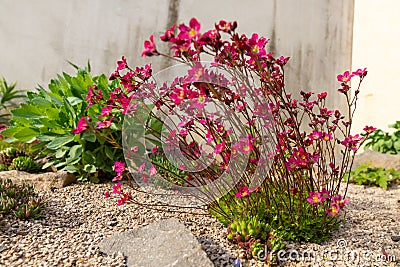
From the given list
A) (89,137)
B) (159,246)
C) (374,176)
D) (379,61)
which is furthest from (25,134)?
(379,61)

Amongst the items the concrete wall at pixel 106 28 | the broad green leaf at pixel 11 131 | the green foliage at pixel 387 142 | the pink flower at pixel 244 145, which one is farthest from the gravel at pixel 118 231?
the green foliage at pixel 387 142

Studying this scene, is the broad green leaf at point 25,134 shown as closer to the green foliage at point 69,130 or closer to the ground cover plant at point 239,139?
the green foliage at point 69,130

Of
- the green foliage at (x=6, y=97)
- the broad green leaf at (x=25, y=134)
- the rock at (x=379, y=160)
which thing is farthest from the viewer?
the rock at (x=379, y=160)

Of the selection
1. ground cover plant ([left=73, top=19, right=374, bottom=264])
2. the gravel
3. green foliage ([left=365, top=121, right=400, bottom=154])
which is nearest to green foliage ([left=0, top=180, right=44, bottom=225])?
the gravel

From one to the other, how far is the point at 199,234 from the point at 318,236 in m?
0.59

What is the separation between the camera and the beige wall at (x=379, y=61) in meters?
5.38

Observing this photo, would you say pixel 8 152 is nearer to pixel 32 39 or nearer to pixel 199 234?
pixel 32 39

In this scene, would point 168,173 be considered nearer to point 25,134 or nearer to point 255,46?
point 25,134

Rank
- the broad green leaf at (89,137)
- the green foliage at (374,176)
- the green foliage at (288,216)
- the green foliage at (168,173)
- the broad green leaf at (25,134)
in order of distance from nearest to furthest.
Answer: the green foliage at (288,216) < the green foliage at (168,173) < the broad green leaf at (89,137) < the broad green leaf at (25,134) < the green foliage at (374,176)

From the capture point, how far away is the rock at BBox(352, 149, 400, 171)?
13.6 feet

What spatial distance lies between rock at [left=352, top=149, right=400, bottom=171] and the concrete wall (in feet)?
5.25

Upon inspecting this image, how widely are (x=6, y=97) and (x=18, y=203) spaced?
2209 millimetres

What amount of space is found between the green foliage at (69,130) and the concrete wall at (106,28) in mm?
1347

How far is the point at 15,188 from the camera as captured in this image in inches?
91.2
